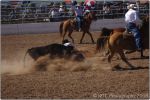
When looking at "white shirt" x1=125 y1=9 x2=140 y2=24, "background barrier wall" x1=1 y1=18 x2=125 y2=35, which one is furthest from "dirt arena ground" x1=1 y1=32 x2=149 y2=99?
"background barrier wall" x1=1 y1=18 x2=125 y2=35

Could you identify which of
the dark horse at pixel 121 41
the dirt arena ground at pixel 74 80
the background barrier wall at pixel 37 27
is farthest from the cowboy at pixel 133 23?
the background barrier wall at pixel 37 27

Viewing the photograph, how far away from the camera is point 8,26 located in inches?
1030

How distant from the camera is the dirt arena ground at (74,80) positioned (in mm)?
8125

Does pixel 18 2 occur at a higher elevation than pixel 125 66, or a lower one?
higher

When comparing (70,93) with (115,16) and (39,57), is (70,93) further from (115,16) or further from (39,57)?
(115,16)

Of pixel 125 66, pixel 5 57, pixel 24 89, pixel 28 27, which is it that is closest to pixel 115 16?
pixel 28 27

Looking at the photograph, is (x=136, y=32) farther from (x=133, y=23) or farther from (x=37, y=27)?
(x=37, y=27)

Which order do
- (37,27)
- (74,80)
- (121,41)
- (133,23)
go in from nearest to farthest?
(74,80), (121,41), (133,23), (37,27)

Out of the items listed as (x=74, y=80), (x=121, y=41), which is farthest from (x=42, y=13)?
(x=74, y=80)

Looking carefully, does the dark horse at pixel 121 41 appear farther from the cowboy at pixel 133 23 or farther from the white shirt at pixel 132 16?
the white shirt at pixel 132 16

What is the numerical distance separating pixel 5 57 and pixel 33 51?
11.2 feet

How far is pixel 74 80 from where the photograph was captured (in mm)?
9633

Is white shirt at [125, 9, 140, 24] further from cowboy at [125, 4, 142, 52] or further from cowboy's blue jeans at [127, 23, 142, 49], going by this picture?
cowboy's blue jeans at [127, 23, 142, 49]

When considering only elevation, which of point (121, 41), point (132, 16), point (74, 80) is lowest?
point (74, 80)
